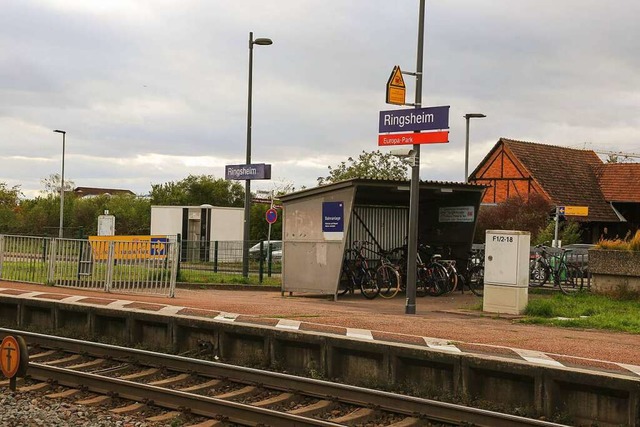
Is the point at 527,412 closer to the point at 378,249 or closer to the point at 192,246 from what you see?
the point at 378,249

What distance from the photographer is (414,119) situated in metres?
16.6

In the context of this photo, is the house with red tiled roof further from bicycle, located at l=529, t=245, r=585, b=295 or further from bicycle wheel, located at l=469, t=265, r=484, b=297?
bicycle wheel, located at l=469, t=265, r=484, b=297

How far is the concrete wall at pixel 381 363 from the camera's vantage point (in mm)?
8852

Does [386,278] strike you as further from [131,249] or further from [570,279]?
[131,249]

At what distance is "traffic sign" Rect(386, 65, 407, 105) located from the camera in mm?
16438

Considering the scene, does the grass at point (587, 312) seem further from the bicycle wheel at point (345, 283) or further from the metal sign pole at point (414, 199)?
the bicycle wheel at point (345, 283)

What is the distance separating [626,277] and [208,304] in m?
8.74

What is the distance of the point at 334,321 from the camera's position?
1395 centimetres

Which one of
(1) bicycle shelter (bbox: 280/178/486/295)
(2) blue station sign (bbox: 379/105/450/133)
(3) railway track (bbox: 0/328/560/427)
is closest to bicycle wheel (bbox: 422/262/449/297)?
(1) bicycle shelter (bbox: 280/178/486/295)

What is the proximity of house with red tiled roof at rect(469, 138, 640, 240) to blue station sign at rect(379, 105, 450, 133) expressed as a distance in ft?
106

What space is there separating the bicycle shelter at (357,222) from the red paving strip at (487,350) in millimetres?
8301

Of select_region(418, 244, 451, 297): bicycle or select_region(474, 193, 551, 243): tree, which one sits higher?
select_region(474, 193, 551, 243): tree

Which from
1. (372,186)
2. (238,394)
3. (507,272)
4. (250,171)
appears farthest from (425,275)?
(238,394)

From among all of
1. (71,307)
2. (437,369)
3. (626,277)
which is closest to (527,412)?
(437,369)
